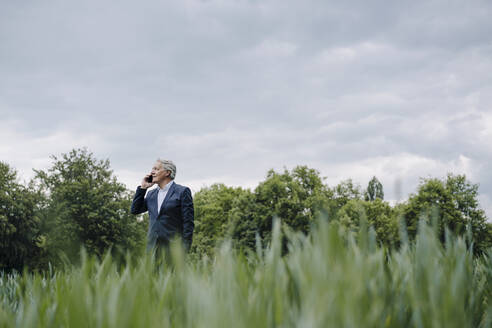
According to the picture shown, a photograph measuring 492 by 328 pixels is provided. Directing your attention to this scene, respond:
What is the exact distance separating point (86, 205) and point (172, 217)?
1318 inches

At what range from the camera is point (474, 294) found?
5.42 ft

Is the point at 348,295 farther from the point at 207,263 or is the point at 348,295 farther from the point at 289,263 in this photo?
the point at 207,263

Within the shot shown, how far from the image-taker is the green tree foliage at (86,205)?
37263mm

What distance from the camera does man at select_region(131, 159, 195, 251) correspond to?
6500mm

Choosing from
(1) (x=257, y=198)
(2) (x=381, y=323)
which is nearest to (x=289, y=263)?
(2) (x=381, y=323)

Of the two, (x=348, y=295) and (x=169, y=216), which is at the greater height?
(x=169, y=216)

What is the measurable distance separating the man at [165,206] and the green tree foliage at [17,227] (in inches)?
1289

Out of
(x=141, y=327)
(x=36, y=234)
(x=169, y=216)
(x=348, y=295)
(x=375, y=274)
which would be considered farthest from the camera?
(x=36, y=234)

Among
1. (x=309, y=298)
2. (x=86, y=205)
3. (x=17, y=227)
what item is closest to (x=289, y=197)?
(x=86, y=205)

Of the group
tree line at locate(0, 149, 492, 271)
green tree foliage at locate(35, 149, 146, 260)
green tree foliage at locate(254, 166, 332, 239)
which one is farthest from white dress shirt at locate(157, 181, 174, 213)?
green tree foliage at locate(254, 166, 332, 239)

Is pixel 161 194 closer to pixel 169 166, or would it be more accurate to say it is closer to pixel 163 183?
pixel 163 183

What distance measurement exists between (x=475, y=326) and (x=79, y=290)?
137 cm

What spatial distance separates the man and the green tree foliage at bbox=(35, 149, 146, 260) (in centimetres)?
2992

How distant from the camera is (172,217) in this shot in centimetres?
667
